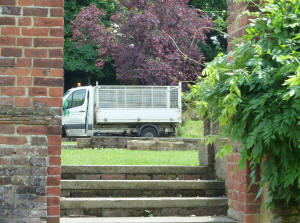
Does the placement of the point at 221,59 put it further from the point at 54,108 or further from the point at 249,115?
the point at 54,108

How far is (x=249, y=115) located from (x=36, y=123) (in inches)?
63.0

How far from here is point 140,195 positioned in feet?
17.6

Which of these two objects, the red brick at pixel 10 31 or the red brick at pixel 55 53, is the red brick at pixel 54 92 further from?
the red brick at pixel 10 31

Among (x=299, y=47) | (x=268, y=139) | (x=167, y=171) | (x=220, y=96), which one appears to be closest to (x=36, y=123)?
(x=220, y=96)

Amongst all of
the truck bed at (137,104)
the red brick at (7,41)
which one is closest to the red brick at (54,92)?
the red brick at (7,41)

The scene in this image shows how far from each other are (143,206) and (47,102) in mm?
1722

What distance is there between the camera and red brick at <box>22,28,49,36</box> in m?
3.81

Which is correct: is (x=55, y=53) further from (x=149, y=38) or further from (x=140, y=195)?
(x=149, y=38)

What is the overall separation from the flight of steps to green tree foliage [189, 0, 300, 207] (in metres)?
1.10

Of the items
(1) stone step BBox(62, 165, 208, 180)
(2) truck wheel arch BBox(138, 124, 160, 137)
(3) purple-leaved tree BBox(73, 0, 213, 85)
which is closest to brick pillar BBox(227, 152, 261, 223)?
(1) stone step BBox(62, 165, 208, 180)

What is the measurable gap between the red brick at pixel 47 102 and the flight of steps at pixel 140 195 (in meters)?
1.24

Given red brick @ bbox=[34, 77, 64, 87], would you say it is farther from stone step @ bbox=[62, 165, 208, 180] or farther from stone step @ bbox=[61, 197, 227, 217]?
stone step @ bbox=[62, 165, 208, 180]

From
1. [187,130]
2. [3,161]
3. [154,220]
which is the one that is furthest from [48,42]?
[187,130]

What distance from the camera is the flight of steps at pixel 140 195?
4.88m
